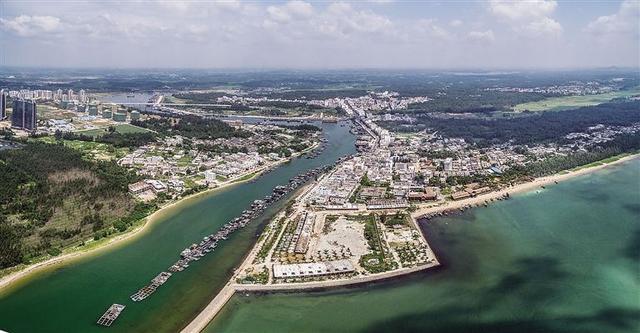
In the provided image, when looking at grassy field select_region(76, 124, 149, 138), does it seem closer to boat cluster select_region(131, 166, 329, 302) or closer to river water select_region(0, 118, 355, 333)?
boat cluster select_region(131, 166, 329, 302)

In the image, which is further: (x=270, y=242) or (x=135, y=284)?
(x=270, y=242)

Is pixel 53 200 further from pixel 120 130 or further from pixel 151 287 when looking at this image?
pixel 120 130

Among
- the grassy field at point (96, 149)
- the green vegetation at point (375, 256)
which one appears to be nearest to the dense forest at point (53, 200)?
the grassy field at point (96, 149)

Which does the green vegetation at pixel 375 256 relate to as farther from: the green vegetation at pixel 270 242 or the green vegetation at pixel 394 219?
the green vegetation at pixel 270 242

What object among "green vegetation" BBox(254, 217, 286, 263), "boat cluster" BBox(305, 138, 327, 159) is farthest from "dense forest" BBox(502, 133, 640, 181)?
"green vegetation" BBox(254, 217, 286, 263)

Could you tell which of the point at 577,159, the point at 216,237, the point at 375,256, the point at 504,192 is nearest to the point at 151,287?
the point at 216,237

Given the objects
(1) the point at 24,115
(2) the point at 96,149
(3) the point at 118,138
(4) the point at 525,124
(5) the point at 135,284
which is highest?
(4) the point at 525,124

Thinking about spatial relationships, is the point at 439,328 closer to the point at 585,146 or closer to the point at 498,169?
the point at 498,169
